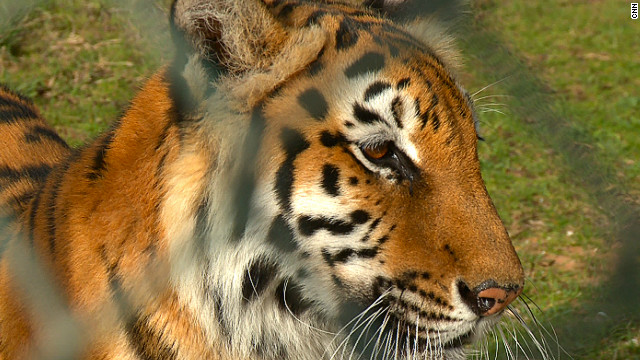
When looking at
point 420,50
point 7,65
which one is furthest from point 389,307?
point 7,65

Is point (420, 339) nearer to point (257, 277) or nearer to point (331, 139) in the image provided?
point (257, 277)

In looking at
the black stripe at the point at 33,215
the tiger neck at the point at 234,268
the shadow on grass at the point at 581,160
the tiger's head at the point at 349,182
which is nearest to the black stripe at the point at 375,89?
the tiger's head at the point at 349,182

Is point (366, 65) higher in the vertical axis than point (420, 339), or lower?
higher

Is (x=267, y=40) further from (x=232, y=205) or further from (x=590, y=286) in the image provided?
(x=590, y=286)

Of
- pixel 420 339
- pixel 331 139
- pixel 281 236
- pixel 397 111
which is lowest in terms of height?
pixel 420 339

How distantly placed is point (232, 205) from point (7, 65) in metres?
3.80

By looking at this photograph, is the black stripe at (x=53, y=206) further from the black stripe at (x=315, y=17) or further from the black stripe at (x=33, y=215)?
the black stripe at (x=315, y=17)

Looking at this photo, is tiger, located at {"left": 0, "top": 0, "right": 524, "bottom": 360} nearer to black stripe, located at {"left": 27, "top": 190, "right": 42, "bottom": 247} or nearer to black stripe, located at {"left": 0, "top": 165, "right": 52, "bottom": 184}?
black stripe, located at {"left": 27, "top": 190, "right": 42, "bottom": 247}

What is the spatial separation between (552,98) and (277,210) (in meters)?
2.12

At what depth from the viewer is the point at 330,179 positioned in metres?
2.04

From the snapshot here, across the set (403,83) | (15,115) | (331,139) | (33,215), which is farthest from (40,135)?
(403,83)

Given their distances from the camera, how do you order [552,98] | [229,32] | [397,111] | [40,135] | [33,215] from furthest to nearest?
[552,98], [40,135], [33,215], [397,111], [229,32]

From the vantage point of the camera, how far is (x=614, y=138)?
202 inches

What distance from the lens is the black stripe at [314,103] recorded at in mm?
2049
